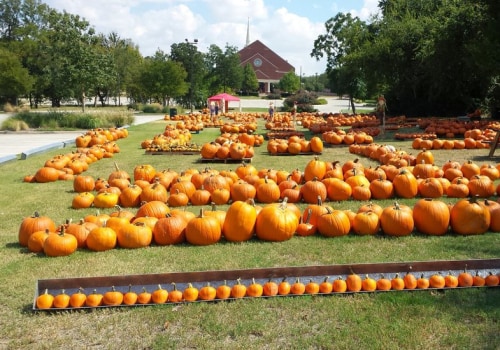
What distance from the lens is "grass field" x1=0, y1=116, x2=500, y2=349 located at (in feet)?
12.5

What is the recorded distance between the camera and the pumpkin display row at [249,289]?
4.48m

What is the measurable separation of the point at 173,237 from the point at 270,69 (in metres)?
119

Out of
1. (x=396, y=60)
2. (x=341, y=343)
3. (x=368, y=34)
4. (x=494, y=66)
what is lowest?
(x=341, y=343)

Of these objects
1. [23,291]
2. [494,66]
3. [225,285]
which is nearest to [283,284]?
[225,285]

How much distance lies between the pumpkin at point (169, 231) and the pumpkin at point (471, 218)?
356 cm

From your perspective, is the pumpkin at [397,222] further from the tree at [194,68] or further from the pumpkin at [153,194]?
the tree at [194,68]

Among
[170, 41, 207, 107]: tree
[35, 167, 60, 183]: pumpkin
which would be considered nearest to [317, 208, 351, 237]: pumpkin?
[35, 167, 60, 183]: pumpkin

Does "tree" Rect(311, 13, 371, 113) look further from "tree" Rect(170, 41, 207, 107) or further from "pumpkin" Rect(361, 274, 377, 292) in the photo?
"pumpkin" Rect(361, 274, 377, 292)

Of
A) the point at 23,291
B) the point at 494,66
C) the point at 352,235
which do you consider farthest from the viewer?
the point at 494,66

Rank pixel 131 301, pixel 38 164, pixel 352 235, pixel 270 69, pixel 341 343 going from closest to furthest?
pixel 341 343, pixel 131 301, pixel 352 235, pixel 38 164, pixel 270 69

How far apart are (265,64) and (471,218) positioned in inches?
4670

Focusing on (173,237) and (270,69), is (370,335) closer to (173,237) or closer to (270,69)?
(173,237)

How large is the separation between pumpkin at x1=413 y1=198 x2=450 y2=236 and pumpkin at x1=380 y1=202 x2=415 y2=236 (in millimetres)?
138

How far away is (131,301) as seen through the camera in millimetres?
4484
